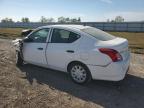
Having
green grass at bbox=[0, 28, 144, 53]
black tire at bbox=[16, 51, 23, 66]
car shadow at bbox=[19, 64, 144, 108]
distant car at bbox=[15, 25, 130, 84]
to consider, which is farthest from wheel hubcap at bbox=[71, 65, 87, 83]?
green grass at bbox=[0, 28, 144, 53]

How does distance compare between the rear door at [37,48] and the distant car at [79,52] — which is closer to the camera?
the distant car at [79,52]

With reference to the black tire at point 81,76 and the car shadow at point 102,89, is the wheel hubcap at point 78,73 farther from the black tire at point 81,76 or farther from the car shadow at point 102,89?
the car shadow at point 102,89

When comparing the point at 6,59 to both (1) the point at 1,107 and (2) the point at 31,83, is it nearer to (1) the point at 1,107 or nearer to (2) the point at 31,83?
(2) the point at 31,83

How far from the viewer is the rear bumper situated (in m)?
5.39

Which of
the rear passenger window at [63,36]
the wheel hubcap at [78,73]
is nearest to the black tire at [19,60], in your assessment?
the rear passenger window at [63,36]

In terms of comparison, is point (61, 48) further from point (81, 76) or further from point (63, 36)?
point (81, 76)

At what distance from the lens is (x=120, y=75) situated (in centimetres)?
546

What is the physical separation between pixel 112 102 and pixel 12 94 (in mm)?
2460

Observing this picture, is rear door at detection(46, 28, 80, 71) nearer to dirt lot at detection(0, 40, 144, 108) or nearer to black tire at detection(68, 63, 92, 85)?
black tire at detection(68, 63, 92, 85)

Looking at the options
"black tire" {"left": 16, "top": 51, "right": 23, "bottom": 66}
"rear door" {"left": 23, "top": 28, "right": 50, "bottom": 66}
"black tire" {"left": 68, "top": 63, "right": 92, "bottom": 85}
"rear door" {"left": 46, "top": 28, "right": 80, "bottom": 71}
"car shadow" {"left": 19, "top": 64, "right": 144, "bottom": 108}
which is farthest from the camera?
"black tire" {"left": 16, "top": 51, "right": 23, "bottom": 66}

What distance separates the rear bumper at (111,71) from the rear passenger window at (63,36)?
1.01 meters

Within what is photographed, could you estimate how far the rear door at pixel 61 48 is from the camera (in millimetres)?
6066

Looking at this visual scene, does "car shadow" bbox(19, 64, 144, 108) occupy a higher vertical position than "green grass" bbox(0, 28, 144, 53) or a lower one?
higher

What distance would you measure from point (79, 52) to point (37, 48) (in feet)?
5.76
